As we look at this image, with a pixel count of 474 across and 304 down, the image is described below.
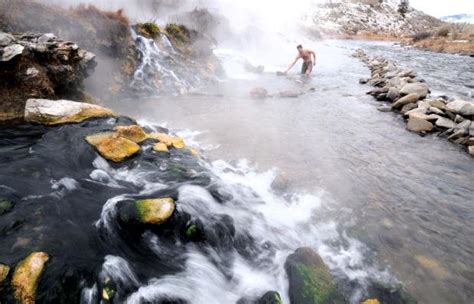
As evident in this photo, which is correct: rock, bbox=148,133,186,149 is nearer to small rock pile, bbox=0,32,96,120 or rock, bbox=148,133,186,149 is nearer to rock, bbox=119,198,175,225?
rock, bbox=119,198,175,225

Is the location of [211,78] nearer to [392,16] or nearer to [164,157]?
[164,157]

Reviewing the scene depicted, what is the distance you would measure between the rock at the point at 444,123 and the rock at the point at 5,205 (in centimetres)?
1098

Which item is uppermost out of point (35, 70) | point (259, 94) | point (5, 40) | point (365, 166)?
point (5, 40)

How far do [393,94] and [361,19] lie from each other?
9266 cm

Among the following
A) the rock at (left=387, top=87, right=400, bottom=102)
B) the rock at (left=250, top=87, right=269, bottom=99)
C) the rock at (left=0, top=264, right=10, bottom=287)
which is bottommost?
the rock at (left=250, top=87, right=269, bottom=99)

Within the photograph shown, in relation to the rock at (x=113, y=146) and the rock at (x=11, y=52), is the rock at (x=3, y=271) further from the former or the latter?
the rock at (x=11, y=52)

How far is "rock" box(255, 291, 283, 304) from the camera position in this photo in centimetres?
358

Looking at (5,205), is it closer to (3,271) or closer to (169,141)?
(3,271)

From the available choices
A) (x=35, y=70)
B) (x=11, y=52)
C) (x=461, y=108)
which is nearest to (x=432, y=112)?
(x=461, y=108)

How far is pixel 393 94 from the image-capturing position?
43.3 feet

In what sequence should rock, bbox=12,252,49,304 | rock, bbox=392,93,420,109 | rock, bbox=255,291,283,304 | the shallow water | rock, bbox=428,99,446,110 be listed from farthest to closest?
1. rock, bbox=392,93,420,109
2. rock, bbox=428,99,446,110
3. the shallow water
4. rock, bbox=255,291,283,304
5. rock, bbox=12,252,49,304

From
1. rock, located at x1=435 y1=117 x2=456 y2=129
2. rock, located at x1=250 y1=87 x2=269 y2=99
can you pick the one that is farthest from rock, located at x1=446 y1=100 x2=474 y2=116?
rock, located at x1=250 y1=87 x2=269 y2=99

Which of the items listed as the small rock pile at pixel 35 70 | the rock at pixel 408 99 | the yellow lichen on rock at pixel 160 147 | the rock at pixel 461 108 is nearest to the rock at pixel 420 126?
the rock at pixel 461 108

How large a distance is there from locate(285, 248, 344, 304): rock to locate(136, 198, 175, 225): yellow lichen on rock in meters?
1.87
